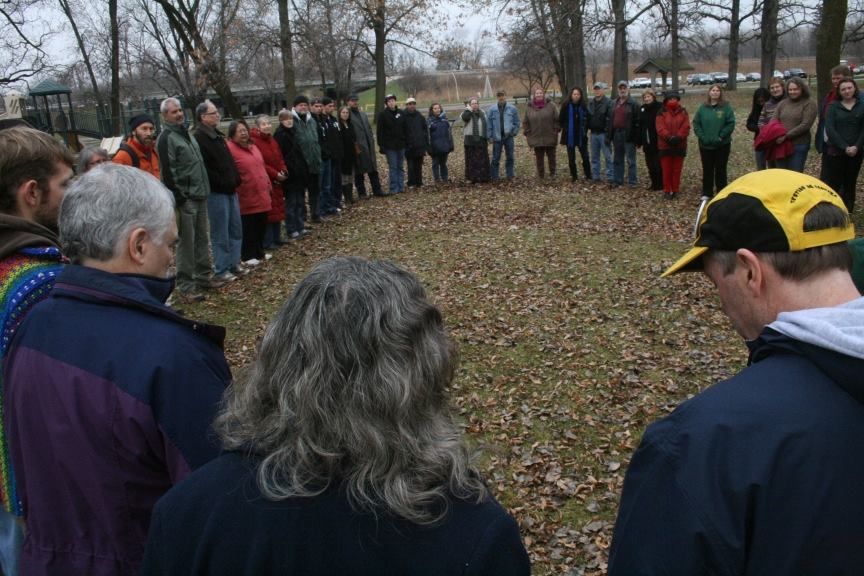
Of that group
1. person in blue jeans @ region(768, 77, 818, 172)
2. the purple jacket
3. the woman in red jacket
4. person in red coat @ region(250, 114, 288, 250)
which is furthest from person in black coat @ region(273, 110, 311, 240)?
the purple jacket

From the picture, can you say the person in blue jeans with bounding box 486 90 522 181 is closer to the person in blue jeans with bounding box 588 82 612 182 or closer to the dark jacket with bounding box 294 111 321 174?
the person in blue jeans with bounding box 588 82 612 182

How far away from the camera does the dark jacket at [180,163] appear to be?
7.55m

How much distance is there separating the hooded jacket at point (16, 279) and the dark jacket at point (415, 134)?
1219cm

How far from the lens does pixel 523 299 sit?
296 inches

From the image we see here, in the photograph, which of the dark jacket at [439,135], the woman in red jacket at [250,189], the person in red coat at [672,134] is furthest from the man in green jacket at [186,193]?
the person in red coat at [672,134]

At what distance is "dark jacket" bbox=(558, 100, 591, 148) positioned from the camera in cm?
1342

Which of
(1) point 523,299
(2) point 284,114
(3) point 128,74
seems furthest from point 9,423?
(3) point 128,74

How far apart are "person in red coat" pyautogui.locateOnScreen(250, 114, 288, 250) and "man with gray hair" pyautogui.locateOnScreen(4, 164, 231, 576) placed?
25.6 ft

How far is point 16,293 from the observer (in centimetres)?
223

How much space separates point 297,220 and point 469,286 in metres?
3.92

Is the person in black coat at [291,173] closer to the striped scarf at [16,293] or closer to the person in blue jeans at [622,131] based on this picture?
the person in blue jeans at [622,131]

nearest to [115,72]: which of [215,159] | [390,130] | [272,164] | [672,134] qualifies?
[390,130]

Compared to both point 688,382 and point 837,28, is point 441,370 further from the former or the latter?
point 837,28

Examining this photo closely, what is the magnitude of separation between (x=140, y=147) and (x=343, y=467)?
7083 mm
